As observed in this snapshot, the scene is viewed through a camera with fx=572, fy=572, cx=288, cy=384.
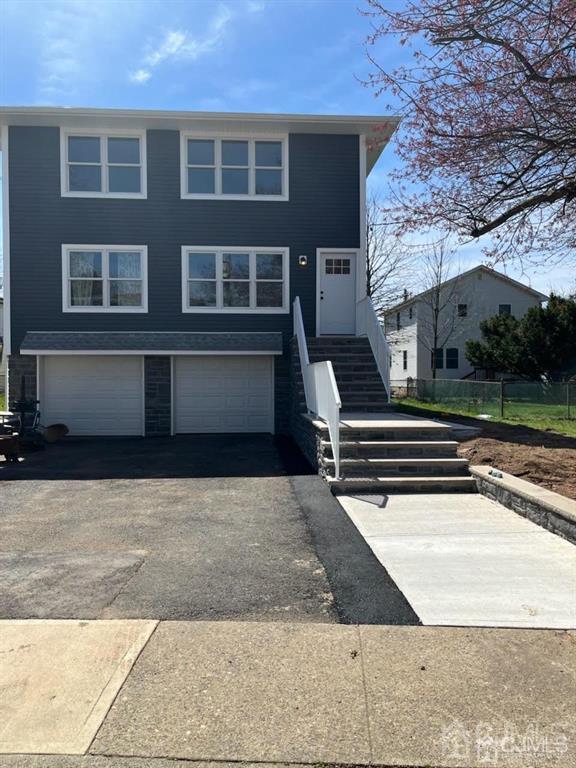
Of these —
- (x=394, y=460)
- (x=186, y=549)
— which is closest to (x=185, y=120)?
(x=394, y=460)

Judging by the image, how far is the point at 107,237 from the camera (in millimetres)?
14828

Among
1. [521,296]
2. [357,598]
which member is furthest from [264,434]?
[521,296]

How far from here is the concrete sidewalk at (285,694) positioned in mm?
2561

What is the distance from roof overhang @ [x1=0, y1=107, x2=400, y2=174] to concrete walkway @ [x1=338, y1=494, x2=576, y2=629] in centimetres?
1081

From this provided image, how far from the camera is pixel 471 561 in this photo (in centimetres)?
496

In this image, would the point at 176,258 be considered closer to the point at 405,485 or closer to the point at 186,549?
the point at 405,485

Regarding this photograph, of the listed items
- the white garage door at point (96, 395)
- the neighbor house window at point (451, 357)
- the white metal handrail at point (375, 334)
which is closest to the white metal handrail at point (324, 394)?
the white metal handrail at point (375, 334)

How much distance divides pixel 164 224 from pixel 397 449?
963 centimetres

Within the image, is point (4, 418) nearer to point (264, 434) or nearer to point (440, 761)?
point (264, 434)

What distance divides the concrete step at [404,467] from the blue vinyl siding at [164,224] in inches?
297

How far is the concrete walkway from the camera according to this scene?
13.0ft

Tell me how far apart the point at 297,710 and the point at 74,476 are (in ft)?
24.2

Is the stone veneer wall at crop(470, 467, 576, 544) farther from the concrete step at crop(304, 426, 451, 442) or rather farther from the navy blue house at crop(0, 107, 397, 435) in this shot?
the navy blue house at crop(0, 107, 397, 435)

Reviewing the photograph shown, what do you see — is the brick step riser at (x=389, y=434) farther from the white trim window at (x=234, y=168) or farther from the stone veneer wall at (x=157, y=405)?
the white trim window at (x=234, y=168)
